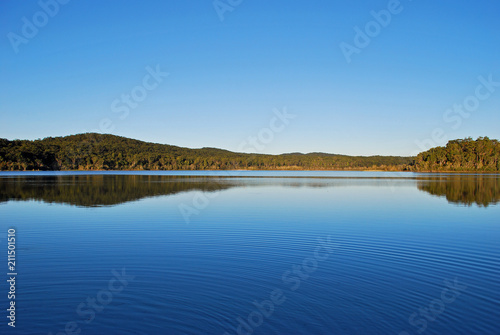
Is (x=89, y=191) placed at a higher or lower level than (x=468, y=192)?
lower

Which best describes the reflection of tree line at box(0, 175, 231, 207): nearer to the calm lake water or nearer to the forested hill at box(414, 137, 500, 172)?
the calm lake water

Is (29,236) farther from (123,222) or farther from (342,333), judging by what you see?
(342,333)

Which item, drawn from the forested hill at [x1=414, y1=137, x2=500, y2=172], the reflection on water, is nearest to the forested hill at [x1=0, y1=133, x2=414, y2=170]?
the forested hill at [x1=414, y1=137, x2=500, y2=172]

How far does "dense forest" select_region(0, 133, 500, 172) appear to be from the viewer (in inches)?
4464

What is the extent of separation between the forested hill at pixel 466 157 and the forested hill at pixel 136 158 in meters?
16.0

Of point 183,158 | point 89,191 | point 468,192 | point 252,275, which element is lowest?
point 252,275

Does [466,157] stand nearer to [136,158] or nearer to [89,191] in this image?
[136,158]

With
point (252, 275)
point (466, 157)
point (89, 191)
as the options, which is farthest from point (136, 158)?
point (252, 275)

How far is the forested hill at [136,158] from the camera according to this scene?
112 metres

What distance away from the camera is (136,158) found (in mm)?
142250

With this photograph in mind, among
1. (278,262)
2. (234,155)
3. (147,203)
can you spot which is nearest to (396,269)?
(278,262)

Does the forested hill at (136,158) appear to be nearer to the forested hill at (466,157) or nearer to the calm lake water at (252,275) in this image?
the forested hill at (466,157)

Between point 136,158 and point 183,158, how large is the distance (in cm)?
2073

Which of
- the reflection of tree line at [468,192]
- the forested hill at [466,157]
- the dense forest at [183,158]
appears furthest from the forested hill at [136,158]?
the reflection of tree line at [468,192]
